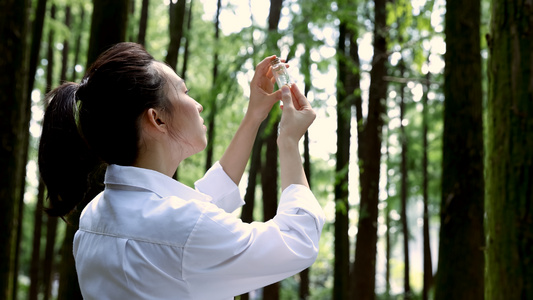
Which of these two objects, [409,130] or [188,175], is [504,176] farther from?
[188,175]

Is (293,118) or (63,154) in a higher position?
(293,118)

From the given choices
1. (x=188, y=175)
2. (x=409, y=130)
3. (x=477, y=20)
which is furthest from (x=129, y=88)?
(x=188, y=175)

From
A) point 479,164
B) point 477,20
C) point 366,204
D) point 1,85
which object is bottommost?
point 366,204

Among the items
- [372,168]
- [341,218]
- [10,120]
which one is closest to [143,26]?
[341,218]

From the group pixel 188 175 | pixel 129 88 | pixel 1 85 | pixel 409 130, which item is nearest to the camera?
pixel 129 88

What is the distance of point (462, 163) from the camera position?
14.6 ft

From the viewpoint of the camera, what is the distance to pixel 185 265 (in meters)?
1.46

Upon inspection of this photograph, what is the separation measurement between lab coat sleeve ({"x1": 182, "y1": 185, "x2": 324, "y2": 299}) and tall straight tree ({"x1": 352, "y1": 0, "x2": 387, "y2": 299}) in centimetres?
595

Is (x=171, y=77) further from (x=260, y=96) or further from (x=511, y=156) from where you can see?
(x=511, y=156)

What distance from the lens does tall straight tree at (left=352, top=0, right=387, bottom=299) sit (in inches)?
289

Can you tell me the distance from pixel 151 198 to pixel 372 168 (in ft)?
20.2

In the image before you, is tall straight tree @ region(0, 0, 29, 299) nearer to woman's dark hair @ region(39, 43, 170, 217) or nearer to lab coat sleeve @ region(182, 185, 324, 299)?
woman's dark hair @ region(39, 43, 170, 217)

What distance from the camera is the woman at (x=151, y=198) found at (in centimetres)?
147

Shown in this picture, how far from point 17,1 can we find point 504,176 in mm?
4334
